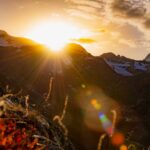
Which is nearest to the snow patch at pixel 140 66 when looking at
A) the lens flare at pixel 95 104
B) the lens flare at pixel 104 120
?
the lens flare at pixel 95 104

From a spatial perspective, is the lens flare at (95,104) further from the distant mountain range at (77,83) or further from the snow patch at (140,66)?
the snow patch at (140,66)

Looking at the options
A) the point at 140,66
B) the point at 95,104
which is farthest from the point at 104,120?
the point at 140,66

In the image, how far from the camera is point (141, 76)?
133 meters

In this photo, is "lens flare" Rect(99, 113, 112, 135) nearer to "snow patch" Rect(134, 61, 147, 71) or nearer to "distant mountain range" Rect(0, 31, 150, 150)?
"distant mountain range" Rect(0, 31, 150, 150)

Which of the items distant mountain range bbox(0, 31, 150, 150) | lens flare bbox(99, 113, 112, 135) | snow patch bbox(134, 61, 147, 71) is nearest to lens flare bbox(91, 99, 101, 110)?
distant mountain range bbox(0, 31, 150, 150)

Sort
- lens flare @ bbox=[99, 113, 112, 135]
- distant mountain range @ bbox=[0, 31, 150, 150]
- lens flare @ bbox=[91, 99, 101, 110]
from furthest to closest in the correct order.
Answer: lens flare @ bbox=[91, 99, 101, 110] < lens flare @ bbox=[99, 113, 112, 135] < distant mountain range @ bbox=[0, 31, 150, 150]

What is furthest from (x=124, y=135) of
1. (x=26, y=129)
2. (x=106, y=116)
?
(x=26, y=129)

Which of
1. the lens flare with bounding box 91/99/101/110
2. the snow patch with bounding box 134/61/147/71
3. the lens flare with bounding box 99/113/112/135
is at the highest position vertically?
the snow patch with bounding box 134/61/147/71

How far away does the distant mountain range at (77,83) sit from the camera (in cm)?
6550

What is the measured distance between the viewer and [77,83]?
318 feet

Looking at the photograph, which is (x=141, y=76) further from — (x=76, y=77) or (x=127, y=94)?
(x=76, y=77)

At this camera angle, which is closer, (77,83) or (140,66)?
(77,83)

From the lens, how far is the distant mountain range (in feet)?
215

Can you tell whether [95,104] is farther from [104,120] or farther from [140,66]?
[140,66]
